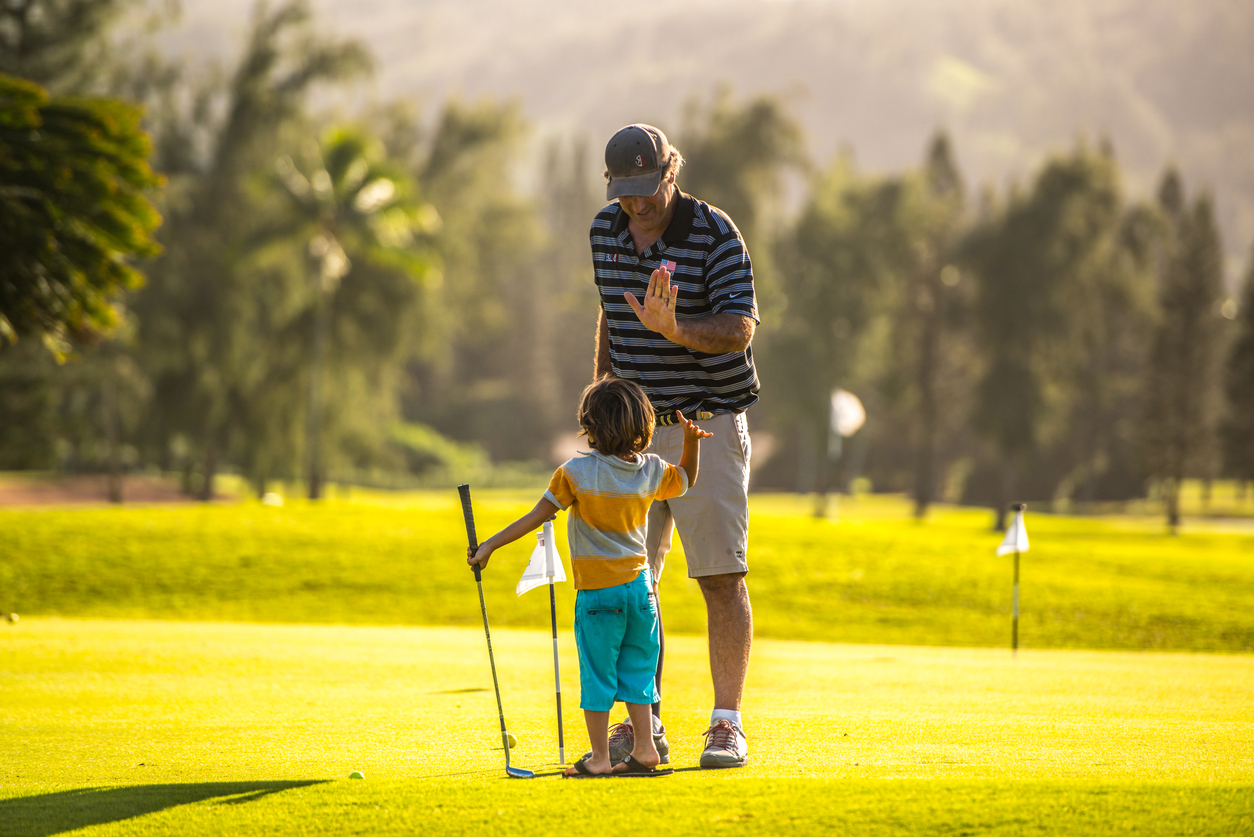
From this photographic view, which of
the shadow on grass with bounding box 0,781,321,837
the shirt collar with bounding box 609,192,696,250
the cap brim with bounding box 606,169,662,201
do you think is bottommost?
the shadow on grass with bounding box 0,781,321,837

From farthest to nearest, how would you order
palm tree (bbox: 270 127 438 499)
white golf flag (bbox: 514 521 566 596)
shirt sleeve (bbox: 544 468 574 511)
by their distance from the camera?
palm tree (bbox: 270 127 438 499) → white golf flag (bbox: 514 521 566 596) → shirt sleeve (bbox: 544 468 574 511)

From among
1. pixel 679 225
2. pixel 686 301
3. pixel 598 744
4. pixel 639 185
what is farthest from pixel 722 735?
pixel 639 185

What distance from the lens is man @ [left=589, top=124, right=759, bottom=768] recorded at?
4.99 metres

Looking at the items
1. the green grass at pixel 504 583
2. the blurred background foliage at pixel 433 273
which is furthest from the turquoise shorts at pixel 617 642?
the blurred background foliage at pixel 433 273

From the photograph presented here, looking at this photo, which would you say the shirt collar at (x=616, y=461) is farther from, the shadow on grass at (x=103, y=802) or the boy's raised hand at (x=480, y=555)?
the shadow on grass at (x=103, y=802)

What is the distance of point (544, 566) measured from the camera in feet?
16.2

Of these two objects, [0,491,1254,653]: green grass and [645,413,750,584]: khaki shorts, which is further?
[0,491,1254,653]: green grass

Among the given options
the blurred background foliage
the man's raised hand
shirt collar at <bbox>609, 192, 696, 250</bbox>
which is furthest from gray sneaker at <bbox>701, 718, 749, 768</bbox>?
the blurred background foliage

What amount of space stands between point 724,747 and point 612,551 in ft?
2.79

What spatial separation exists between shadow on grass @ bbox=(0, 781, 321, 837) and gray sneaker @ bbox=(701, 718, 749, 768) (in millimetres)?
1423

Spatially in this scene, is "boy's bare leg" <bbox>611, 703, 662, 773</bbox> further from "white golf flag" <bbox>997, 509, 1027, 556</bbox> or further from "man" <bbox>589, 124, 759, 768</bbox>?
"white golf flag" <bbox>997, 509, 1027, 556</bbox>

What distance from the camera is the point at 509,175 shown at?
53438mm

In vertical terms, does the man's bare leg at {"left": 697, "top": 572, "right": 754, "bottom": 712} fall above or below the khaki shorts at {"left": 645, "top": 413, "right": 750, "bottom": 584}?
below

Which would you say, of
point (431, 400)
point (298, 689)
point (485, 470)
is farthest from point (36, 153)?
point (431, 400)
